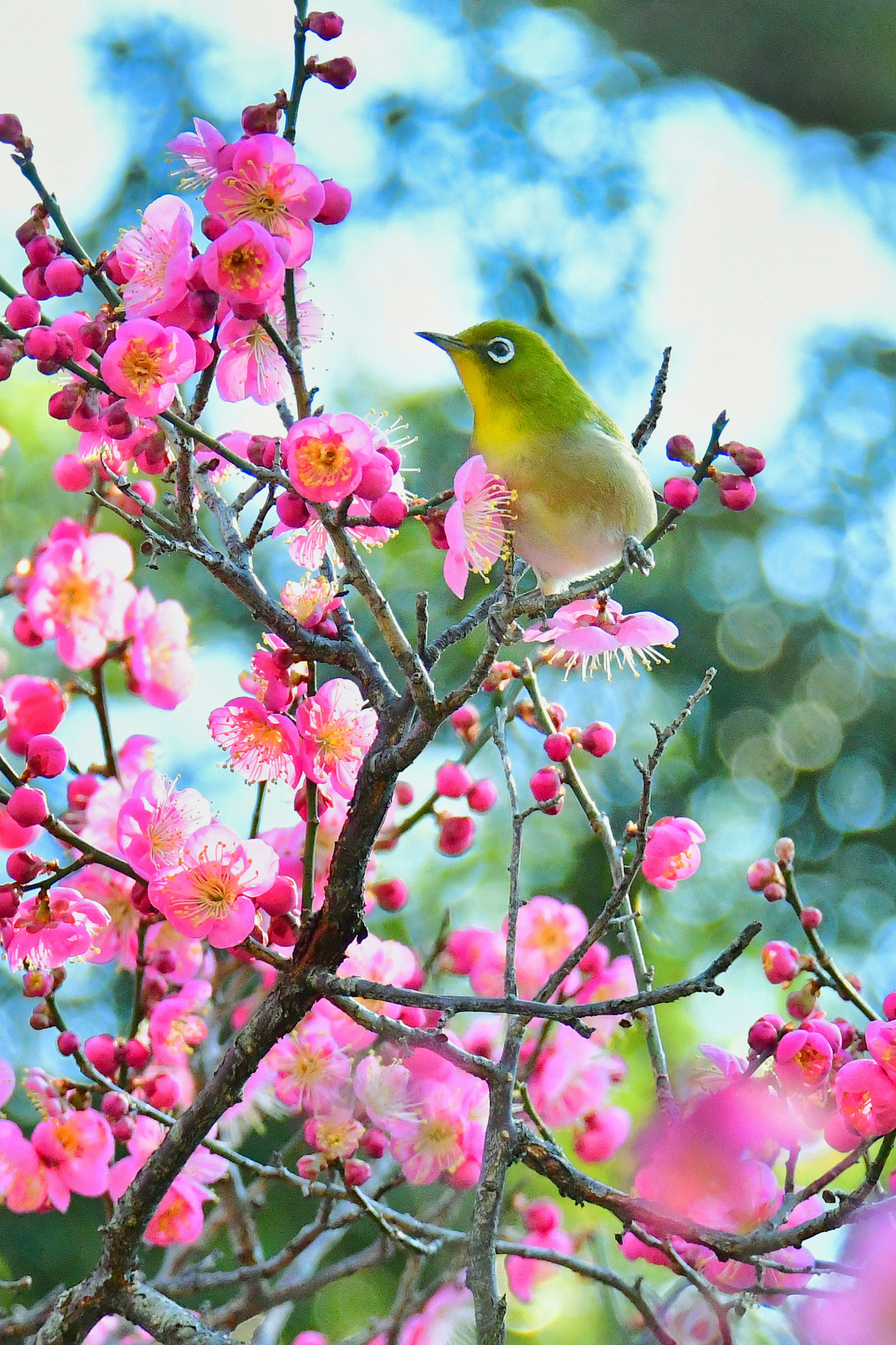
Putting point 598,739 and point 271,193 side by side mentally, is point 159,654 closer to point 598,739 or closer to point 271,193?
point 598,739

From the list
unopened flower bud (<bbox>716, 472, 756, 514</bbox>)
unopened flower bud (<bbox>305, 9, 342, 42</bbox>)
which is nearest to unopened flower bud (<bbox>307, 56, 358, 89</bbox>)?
unopened flower bud (<bbox>305, 9, 342, 42</bbox>)

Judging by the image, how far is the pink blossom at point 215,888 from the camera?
1.32 metres

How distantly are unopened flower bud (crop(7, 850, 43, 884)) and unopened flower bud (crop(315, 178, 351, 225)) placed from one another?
74 cm

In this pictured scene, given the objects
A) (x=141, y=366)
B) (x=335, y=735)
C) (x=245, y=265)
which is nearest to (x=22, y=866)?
(x=335, y=735)

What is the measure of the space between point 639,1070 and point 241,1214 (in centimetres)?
199

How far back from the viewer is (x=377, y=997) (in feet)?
3.96

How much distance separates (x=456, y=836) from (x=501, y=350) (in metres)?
0.70

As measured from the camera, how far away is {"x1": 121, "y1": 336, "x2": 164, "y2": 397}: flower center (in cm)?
123

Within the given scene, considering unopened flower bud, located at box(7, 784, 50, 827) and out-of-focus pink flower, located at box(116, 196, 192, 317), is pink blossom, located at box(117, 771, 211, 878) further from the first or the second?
out-of-focus pink flower, located at box(116, 196, 192, 317)

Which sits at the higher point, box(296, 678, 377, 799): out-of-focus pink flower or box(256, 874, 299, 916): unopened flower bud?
box(296, 678, 377, 799): out-of-focus pink flower

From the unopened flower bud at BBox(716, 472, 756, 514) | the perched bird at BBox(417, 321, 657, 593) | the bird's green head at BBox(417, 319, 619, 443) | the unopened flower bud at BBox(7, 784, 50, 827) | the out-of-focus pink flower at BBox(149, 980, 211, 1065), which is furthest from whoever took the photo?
the out-of-focus pink flower at BBox(149, 980, 211, 1065)

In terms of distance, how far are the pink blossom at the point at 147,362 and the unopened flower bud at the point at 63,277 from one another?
110mm

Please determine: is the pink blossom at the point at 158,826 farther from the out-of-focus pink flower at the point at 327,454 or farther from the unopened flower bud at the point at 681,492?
the unopened flower bud at the point at 681,492

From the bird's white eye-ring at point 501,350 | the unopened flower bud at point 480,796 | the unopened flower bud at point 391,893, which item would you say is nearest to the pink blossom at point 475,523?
the bird's white eye-ring at point 501,350
